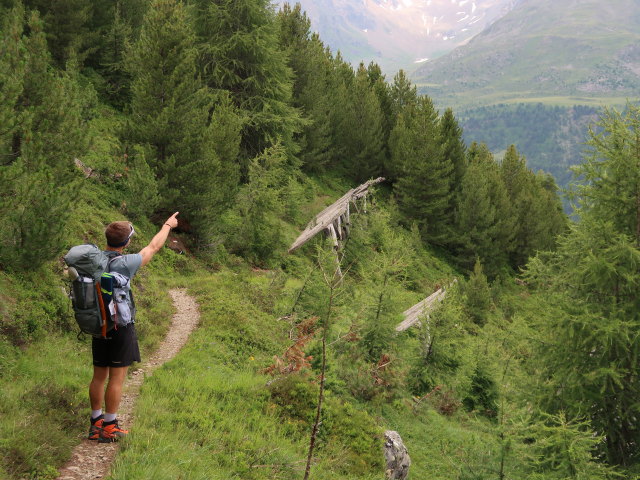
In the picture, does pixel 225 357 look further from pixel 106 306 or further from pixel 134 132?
pixel 134 132

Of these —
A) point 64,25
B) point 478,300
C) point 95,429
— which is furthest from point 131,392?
point 64,25

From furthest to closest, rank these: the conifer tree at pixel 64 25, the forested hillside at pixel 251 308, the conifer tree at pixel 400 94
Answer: the conifer tree at pixel 400 94 → the conifer tree at pixel 64 25 → the forested hillside at pixel 251 308

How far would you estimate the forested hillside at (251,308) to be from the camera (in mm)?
6418

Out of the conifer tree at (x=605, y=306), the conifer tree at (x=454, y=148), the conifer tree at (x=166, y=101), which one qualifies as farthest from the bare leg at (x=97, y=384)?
the conifer tree at (x=454, y=148)

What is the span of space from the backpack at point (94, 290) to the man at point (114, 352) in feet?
0.46

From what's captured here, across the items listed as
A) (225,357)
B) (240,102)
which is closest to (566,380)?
(225,357)

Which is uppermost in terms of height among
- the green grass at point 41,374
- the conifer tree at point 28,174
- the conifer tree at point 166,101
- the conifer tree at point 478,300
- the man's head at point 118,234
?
the conifer tree at point 166,101

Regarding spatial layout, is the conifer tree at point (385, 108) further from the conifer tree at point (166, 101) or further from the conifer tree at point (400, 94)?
the conifer tree at point (166, 101)

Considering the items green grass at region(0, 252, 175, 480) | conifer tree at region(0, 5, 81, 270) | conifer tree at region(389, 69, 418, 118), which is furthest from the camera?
conifer tree at region(389, 69, 418, 118)

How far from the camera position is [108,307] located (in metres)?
4.75

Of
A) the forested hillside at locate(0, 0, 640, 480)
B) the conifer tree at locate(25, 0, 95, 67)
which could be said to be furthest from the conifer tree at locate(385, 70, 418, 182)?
the conifer tree at locate(25, 0, 95, 67)

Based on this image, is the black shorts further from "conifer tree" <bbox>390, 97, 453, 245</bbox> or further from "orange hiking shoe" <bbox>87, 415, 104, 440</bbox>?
"conifer tree" <bbox>390, 97, 453, 245</bbox>

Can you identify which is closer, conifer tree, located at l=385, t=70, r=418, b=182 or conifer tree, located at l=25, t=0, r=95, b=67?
conifer tree, located at l=25, t=0, r=95, b=67

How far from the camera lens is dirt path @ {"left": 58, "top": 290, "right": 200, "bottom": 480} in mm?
4654
